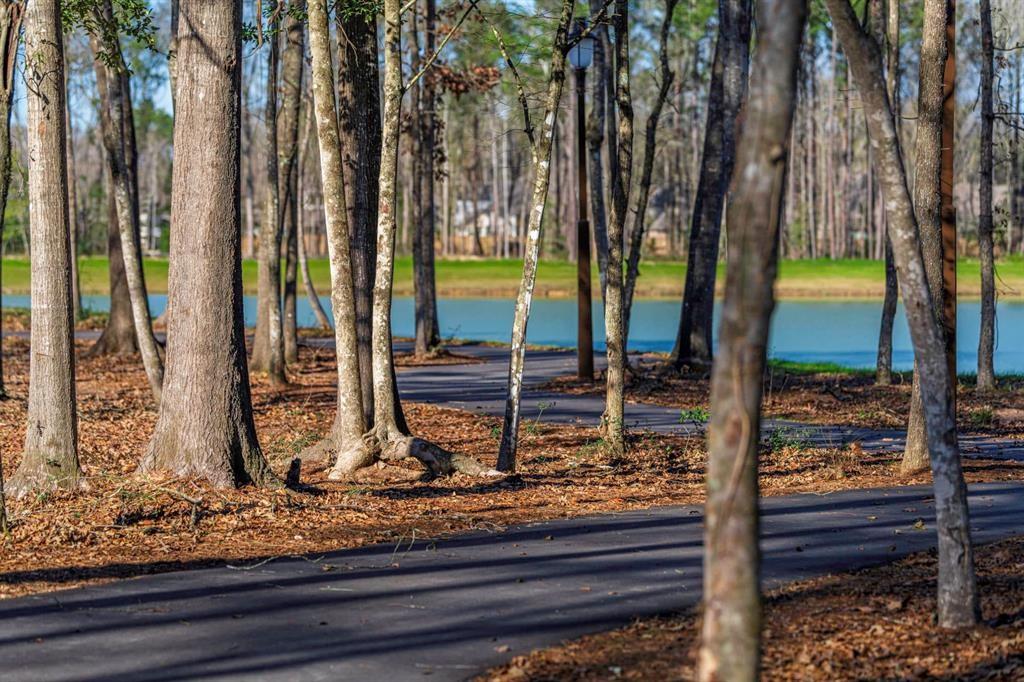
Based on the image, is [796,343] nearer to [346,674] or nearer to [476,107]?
[346,674]

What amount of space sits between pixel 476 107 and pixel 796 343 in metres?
45.3

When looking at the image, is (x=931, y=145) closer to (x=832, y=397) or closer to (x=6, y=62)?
(x=832, y=397)

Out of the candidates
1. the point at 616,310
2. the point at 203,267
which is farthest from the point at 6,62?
the point at 616,310

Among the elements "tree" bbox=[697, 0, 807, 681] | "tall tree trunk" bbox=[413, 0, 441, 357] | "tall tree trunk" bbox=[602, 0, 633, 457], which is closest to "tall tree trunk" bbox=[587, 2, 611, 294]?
"tall tree trunk" bbox=[602, 0, 633, 457]

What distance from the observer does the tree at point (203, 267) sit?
9.79 m

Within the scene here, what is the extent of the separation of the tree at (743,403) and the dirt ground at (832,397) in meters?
10.2

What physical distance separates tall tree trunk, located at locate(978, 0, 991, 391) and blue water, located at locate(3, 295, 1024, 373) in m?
9.25

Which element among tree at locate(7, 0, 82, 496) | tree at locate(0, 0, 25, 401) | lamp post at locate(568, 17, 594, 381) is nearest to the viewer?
tree at locate(7, 0, 82, 496)

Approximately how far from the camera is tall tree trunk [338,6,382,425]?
12.5m

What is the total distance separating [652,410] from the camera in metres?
17.4

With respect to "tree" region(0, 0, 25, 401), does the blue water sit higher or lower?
lower

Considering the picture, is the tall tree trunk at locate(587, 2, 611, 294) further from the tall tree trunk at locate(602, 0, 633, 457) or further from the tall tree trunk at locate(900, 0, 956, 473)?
the tall tree trunk at locate(900, 0, 956, 473)

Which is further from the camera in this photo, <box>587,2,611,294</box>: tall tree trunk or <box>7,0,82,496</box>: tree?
<box>587,2,611,294</box>: tall tree trunk

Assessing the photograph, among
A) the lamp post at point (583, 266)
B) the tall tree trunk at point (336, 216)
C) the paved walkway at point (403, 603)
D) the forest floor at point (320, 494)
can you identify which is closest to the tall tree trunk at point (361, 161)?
the tall tree trunk at point (336, 216)
